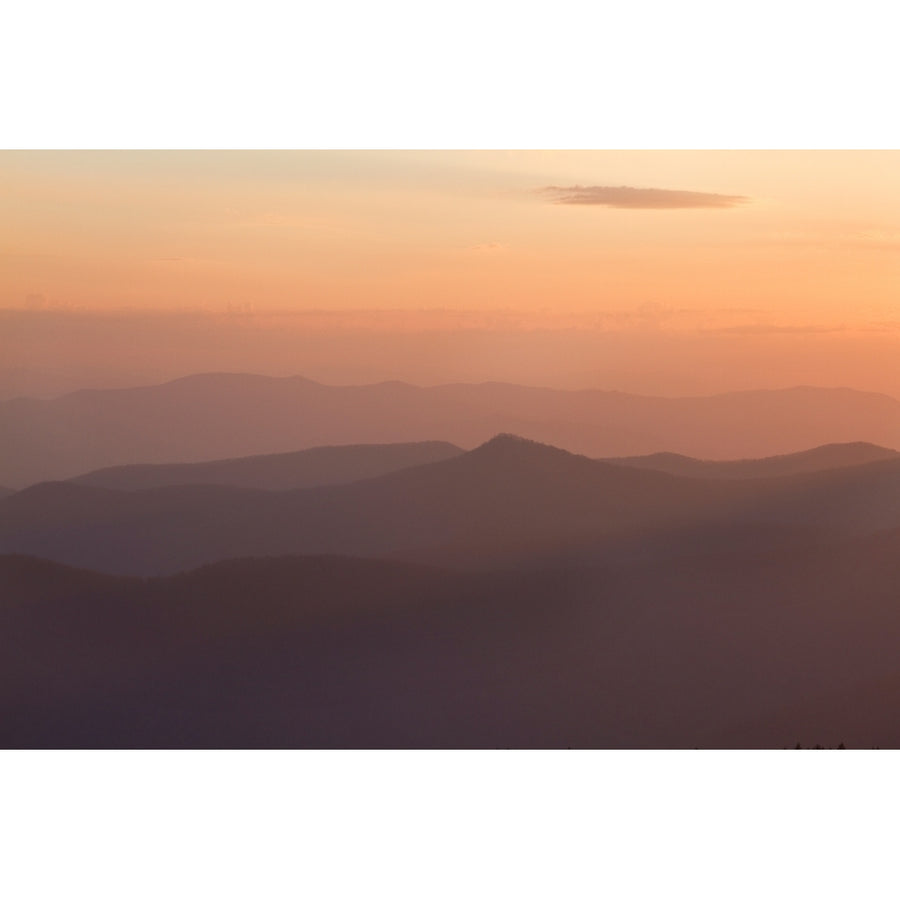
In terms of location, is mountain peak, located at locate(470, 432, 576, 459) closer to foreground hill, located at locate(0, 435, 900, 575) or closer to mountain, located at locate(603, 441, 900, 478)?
foreground hill, located at locate(0, 435, 900, 575)

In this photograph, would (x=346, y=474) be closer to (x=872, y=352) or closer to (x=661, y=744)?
(x=661, y=744)

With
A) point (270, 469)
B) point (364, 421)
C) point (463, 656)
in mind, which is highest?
point (364, 421)

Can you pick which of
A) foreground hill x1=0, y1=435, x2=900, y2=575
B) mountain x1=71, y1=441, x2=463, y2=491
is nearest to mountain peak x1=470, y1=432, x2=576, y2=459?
foreground hill x1=0, y1=435, x2=900, y2=575

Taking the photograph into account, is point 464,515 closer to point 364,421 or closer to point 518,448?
point 518,448

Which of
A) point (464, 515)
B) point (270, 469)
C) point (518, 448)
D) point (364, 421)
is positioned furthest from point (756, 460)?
point (270, 469)
